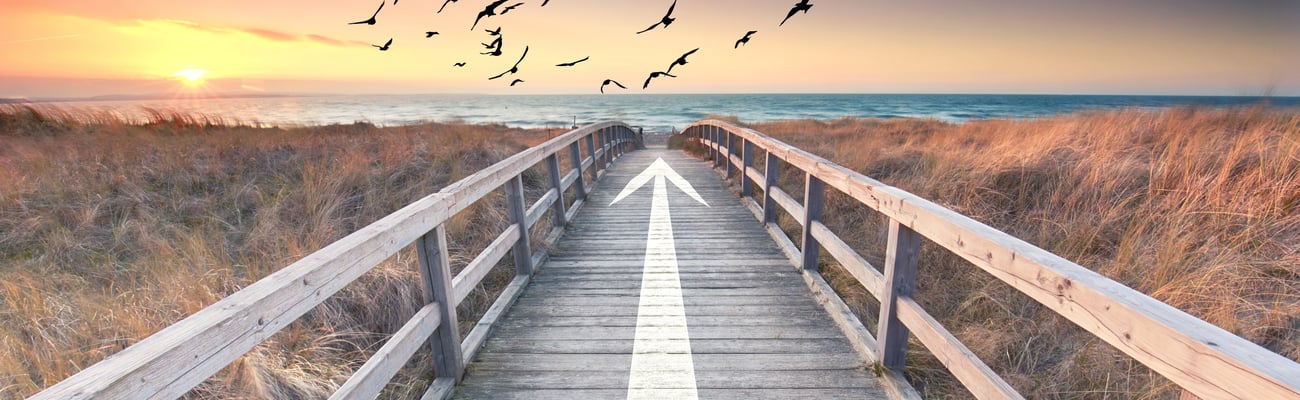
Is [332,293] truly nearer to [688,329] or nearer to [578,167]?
[688,329]

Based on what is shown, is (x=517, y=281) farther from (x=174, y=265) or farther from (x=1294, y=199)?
(x=1294, y=199)

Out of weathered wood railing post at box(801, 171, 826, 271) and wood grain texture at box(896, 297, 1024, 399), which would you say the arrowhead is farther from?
wood grain texture at box(896, 297, 1024, 399)

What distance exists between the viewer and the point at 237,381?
2.70 meters

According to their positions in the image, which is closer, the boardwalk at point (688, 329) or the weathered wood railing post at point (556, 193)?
the boardwalk at point (688, 329)

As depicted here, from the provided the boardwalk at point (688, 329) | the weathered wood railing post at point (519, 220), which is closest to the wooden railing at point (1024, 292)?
the boardwalk at point (688, 329)

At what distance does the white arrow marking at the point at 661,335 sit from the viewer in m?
2.65

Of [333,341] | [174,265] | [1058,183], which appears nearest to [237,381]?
[333,341]

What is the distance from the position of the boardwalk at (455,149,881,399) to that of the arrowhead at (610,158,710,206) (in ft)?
7.13

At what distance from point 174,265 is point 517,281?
Answer: 3.02m

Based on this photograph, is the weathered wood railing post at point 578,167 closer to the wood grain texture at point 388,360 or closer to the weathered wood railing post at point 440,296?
the weathered wood railing post at point 440,296

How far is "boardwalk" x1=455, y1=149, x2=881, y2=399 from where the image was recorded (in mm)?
2670

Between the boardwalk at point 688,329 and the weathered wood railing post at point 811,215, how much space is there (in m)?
0.18

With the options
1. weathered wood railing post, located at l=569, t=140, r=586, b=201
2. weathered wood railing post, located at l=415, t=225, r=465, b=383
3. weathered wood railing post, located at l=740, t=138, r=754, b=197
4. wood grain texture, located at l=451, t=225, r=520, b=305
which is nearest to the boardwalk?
weathered wood railing post, located at l=415, t=225, r=465, b=383

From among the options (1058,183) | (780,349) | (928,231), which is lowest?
(780,349)
